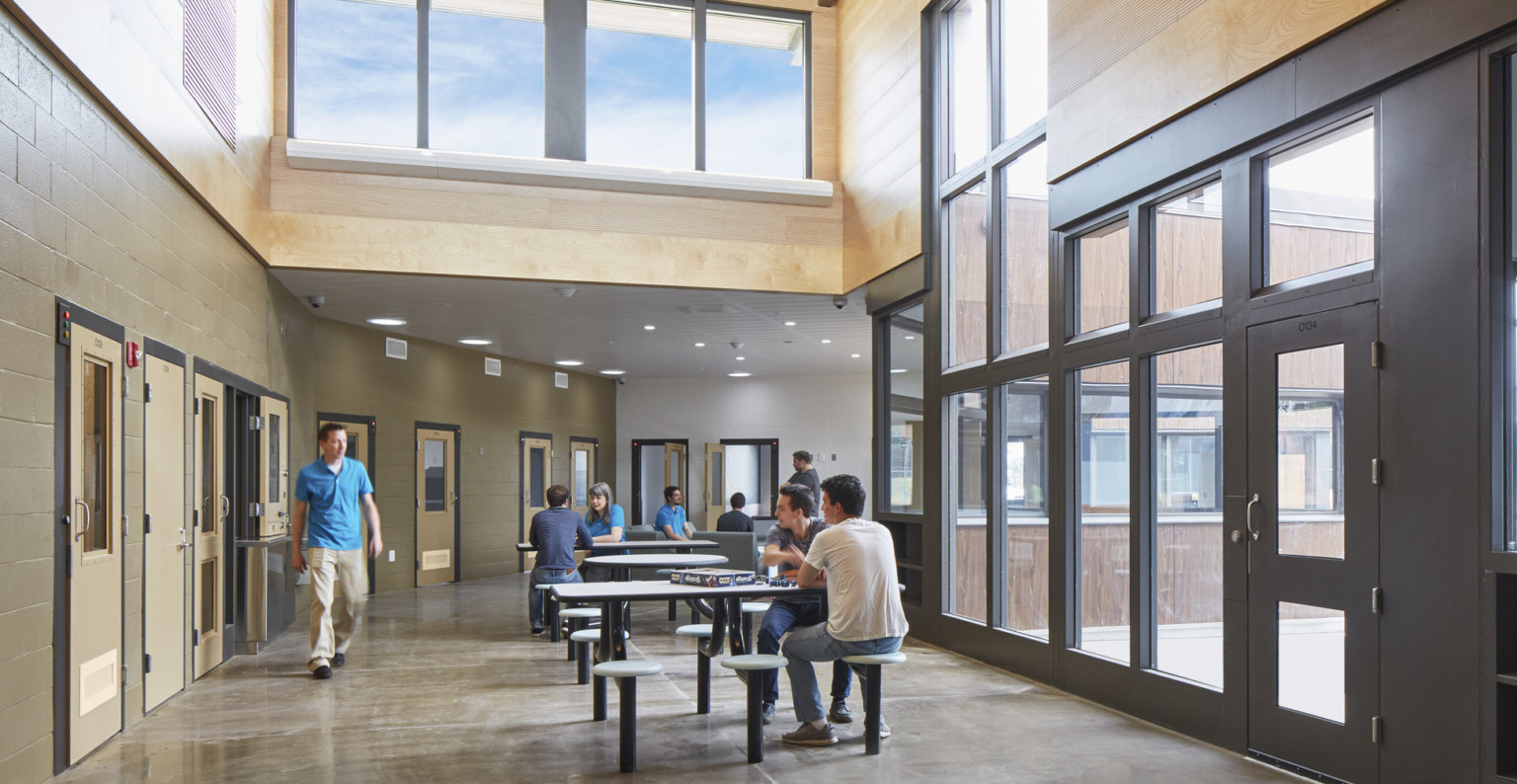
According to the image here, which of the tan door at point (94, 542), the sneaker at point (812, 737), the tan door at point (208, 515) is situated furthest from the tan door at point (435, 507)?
the sneaker at point (812, 737)

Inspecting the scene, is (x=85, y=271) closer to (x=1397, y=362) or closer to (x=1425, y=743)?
(x=1397, y=362)

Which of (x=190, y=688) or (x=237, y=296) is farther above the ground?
(x=237, y=296)

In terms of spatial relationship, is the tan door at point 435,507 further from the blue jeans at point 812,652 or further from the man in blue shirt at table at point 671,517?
the blue jeans at point 812,652

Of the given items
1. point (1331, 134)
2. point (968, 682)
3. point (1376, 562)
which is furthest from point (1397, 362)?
point (968, 682)

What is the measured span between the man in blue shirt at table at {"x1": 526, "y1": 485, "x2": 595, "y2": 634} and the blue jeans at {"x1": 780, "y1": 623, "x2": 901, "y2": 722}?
137 inches

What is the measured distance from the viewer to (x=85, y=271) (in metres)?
4.85

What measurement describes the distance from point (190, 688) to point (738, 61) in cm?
681

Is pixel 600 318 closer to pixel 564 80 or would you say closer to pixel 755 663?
pixel 564 80

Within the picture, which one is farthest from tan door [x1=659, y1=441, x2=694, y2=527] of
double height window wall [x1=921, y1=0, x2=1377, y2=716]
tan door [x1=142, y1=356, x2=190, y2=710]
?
tan door [x1=142, y1=356, x2=190, y2=710]

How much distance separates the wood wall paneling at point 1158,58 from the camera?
453cm

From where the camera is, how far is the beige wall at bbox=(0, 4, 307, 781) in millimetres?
4051

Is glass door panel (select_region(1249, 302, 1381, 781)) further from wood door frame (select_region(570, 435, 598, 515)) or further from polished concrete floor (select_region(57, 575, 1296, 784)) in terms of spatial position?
wood door frame (select_region(570, 435, 598, 515))

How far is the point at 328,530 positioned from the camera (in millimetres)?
6910

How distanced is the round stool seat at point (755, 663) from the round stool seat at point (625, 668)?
0.31 metres
